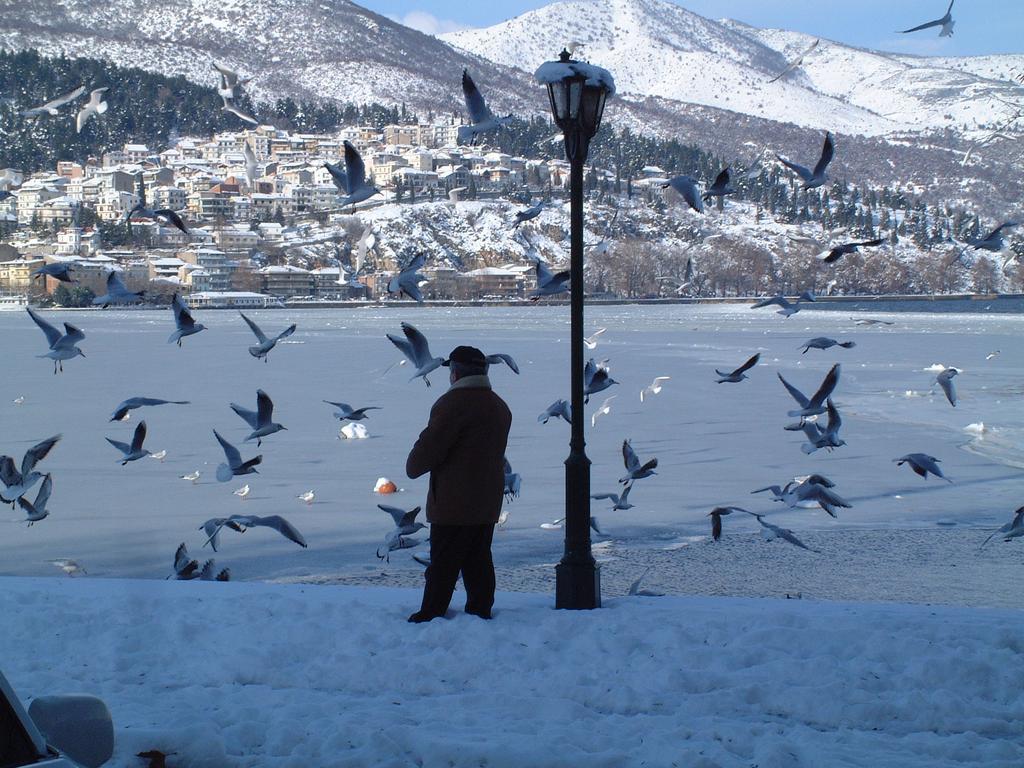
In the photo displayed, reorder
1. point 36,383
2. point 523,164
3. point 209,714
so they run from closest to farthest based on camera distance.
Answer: point 209,714, point 36,383, point 523,164

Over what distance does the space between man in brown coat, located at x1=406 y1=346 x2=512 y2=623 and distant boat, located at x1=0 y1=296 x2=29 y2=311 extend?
72934 millimetres

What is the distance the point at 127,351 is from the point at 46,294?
2064 inches

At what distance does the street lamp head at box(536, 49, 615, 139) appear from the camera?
598cm

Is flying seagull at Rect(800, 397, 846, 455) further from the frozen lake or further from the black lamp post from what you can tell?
the black lamp post

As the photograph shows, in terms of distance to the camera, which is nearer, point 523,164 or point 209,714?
point 209,714

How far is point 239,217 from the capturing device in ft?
425

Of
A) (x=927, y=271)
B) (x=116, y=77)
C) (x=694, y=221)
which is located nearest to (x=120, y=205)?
(x=116, y=77)

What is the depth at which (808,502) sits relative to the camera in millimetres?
10398

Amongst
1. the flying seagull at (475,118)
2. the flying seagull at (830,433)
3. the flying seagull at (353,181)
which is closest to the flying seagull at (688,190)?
the flying seagull at (475,118)

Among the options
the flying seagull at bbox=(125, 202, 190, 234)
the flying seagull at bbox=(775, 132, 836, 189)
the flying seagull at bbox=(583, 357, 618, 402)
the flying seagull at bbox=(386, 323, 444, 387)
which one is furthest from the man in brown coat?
the flying seagull at bbox=(583, 357, 618, 402)

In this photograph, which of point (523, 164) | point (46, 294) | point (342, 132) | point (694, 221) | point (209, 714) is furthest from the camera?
point (342, 132)

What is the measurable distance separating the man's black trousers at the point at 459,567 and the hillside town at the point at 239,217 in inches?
2115

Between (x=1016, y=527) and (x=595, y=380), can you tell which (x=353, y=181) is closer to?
(x=595, y=380)

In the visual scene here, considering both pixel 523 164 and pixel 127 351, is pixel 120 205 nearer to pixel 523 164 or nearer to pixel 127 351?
pixel 523 164
